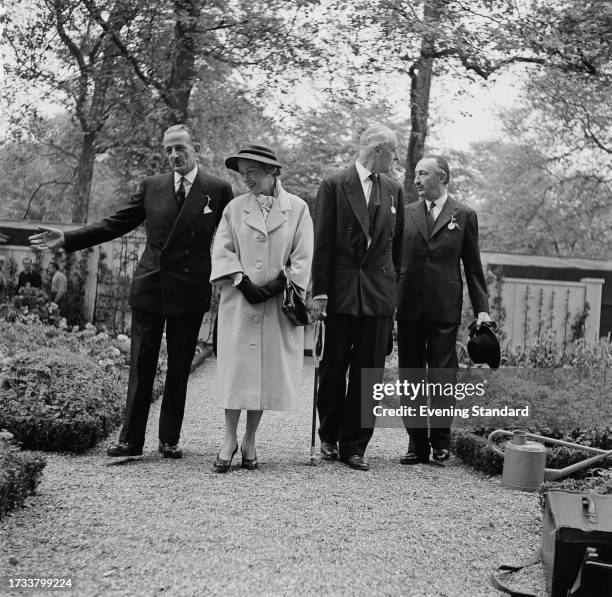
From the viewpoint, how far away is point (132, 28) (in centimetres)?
1505

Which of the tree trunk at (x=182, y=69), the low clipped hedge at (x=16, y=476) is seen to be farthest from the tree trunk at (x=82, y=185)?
the low clipped hedge at (x=16, y=476)

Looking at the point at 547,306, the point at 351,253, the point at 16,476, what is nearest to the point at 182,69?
the point at 547,306

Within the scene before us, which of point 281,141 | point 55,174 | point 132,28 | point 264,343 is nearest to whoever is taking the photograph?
point 264,343

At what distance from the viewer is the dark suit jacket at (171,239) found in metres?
5.61

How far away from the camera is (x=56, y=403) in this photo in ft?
19.8

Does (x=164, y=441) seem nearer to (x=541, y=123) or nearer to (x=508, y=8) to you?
(x=508, y=8)

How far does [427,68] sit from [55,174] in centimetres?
2937

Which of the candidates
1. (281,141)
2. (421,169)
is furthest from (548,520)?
(281,141)

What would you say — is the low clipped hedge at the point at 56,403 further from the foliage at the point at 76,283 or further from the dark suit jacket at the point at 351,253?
the foliage at the point at 76,283

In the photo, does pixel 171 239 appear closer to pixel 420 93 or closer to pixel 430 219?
pixel 430 219

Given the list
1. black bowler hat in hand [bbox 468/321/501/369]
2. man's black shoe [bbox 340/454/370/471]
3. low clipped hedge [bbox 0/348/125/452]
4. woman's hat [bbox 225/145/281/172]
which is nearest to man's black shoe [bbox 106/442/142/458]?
low clipped hedge [bbox 0/348/125/452]

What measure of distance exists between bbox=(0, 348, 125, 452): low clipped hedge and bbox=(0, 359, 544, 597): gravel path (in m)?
0.17

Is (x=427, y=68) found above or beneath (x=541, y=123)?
beneath

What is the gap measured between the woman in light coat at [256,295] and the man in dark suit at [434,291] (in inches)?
35.0
